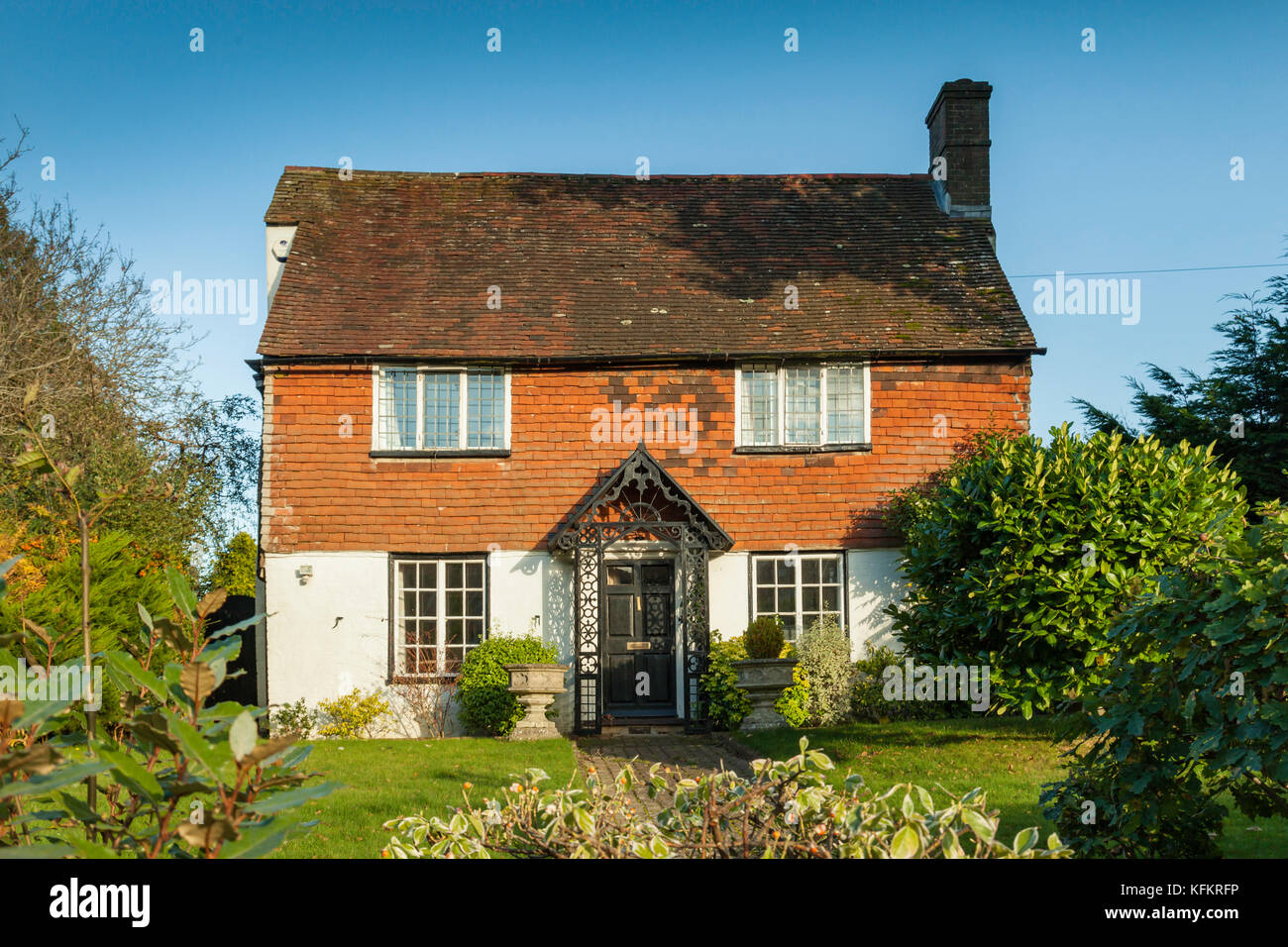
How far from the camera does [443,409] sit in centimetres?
1533

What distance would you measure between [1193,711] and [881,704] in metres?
10.3

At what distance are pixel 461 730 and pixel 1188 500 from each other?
10387 millimetres

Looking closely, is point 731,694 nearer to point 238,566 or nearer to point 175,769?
point 175,769

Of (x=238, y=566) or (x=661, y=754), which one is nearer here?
(x=661, y=754)

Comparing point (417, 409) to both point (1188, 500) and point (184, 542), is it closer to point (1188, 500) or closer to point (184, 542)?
point (184, 542)

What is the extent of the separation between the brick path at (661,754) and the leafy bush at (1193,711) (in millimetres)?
5679

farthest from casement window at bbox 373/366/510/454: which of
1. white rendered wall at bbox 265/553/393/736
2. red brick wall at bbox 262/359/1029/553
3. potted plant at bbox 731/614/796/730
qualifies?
potted plant at bbox 731/614/796/730

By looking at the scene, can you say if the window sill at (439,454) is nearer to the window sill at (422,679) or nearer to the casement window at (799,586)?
the window sill at (422,679)

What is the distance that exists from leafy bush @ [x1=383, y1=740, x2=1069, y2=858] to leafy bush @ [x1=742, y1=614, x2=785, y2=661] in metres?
11.1

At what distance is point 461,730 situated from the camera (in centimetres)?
1467

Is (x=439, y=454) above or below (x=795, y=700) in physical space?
above

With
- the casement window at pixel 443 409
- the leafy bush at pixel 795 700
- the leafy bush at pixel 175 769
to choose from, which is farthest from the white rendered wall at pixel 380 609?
the leafy bush at pixel 175 769

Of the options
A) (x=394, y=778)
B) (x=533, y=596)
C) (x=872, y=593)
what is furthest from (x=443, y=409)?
(x=872, y=593)
